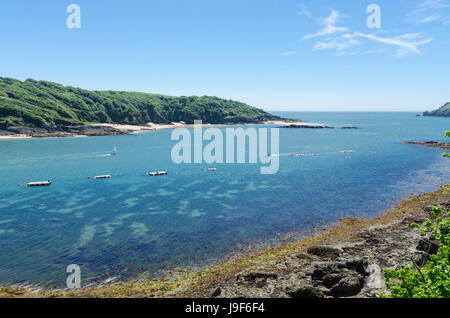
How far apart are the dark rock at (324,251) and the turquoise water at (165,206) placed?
760cm

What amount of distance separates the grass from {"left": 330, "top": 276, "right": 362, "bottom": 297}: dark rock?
25.8 ft

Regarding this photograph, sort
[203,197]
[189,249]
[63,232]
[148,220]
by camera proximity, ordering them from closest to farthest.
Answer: [189,249] < [63,232] < [148,220] < [203,197]

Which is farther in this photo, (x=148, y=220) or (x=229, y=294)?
(x=148, y=220)

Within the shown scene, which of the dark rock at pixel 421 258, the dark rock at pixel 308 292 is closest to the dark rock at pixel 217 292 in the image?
the dark rock at pixel 308 292

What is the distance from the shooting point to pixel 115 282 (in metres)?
23.8

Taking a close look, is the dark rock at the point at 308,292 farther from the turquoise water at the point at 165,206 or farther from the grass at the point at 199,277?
the turquoise water at the point at 165,206

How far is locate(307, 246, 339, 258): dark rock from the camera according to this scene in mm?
25239

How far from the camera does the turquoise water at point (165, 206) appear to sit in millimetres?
28516

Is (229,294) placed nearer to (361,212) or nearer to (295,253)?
(295,253)
